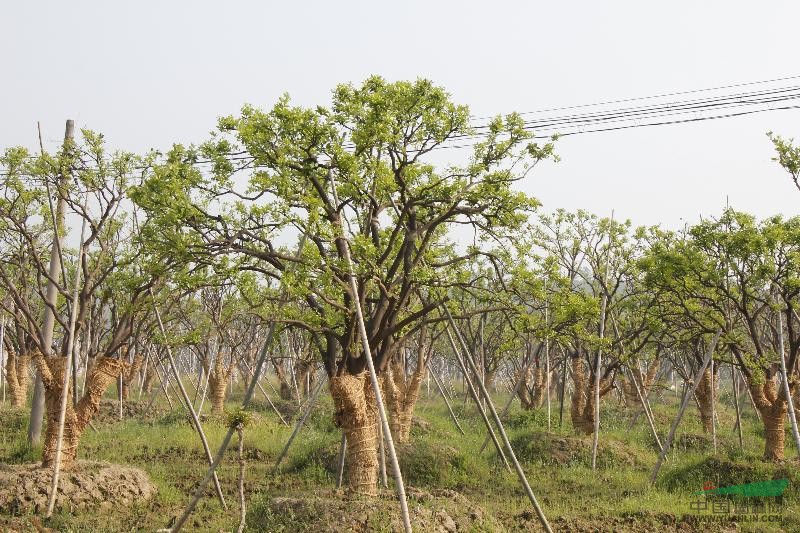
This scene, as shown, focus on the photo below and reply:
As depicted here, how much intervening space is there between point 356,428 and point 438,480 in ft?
17.0

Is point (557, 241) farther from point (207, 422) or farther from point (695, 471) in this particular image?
point (207, 422)

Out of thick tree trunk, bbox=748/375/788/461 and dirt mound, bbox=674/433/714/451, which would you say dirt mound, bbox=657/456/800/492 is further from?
dirt mound, bbox=674/433/714/451

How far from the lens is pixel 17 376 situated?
93.4 ft

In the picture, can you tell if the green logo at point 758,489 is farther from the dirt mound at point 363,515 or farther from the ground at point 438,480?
the dirt mound at point 363,515

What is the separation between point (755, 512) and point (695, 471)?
8.35 feet

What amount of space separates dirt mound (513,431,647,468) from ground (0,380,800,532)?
0.12 feet

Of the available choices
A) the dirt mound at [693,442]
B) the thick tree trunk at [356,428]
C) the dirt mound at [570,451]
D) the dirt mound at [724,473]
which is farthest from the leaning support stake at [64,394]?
the dirt mound at [693,442]

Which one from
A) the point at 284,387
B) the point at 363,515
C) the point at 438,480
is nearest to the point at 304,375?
the point at 284,387

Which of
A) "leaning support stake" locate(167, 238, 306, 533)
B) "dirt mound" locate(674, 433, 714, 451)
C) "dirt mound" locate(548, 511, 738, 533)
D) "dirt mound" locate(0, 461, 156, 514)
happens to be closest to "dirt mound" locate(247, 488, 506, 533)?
"leaning support stake" locate(167, 238, 306, 533)

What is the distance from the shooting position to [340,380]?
12664mm

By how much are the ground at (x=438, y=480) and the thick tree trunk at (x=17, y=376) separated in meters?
3.61

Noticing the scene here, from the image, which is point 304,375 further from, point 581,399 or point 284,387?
point 581,399

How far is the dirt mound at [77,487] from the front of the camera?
1283cm

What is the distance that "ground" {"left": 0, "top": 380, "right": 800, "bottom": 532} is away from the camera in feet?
38.1
